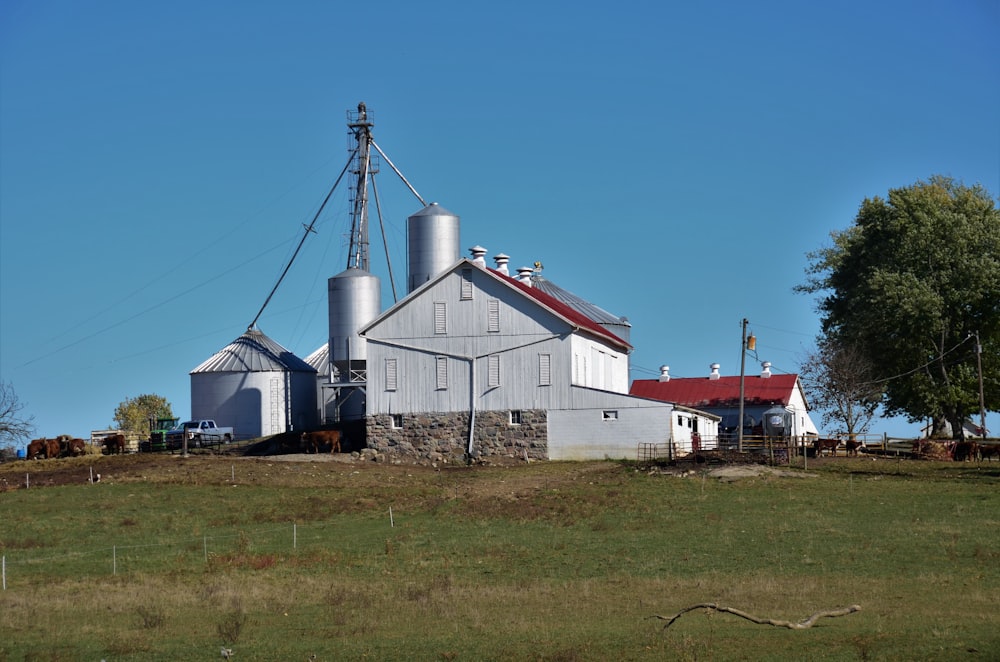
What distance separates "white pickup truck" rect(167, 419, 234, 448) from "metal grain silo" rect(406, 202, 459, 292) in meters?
13.3

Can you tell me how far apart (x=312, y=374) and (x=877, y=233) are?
3406 centimetres

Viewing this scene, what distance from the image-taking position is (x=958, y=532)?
120 feet

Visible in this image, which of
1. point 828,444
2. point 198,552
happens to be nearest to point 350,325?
point 828,444

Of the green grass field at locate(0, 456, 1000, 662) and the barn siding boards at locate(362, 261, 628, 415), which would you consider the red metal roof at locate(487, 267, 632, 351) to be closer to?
the barn siding boards at locate(362, 261, 628, 415)

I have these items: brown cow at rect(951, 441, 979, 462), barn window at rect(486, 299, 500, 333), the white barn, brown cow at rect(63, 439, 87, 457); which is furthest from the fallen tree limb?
brown cow at rect(63, 439, 87, 457)

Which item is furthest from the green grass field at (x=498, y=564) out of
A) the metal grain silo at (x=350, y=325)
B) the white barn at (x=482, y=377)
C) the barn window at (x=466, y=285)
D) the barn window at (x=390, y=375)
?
the metal grain silo at (x=350, y=325)

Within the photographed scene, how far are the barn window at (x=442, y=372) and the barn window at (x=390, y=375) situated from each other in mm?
2205

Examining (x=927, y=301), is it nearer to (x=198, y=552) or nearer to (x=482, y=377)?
(x=482, y=377)

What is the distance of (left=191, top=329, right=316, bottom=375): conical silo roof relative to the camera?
258 ft

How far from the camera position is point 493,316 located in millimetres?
64438

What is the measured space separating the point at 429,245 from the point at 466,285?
10.7 metres

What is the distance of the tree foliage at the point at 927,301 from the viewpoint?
73.1 meters

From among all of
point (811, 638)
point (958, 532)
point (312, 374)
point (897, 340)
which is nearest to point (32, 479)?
point (312, 374)

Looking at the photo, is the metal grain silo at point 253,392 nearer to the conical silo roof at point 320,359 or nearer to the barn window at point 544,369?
the conical silo roof at point 320,359
